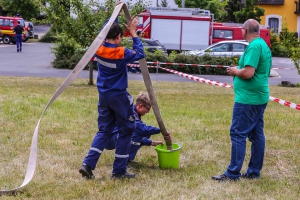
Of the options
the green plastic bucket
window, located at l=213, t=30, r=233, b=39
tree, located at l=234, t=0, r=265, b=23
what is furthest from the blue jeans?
tree, located at l=234, t=0, r=265, b=23

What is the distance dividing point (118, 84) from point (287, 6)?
4661 centimetres

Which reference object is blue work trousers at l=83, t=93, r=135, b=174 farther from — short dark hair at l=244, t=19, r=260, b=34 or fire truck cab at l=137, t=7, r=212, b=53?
fire truck cab at l=137, t=7, r=212, b=53

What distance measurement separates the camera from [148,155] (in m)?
7.04

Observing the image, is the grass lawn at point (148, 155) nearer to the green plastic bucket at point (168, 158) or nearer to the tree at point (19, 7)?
the green plastic bucket at point (168, 158)

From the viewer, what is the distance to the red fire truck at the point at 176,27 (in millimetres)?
32156

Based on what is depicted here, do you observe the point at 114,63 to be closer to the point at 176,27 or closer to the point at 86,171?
the point at 86,171

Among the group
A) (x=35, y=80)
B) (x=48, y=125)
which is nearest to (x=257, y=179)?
(x=48, y=125)

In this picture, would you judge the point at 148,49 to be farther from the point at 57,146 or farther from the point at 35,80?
the point at 57,146

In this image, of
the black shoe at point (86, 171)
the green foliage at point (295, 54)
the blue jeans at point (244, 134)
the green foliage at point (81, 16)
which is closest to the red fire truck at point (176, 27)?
the green foliage at point (295, 54)

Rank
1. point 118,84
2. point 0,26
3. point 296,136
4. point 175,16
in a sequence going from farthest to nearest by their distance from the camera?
point 0,26 → point 175,16 → point 296,136 → point 118,84

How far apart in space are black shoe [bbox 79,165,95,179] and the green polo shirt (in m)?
1.77

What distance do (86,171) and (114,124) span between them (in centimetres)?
59

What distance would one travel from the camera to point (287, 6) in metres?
49.4

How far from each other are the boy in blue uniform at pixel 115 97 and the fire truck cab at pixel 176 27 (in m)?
26.6
